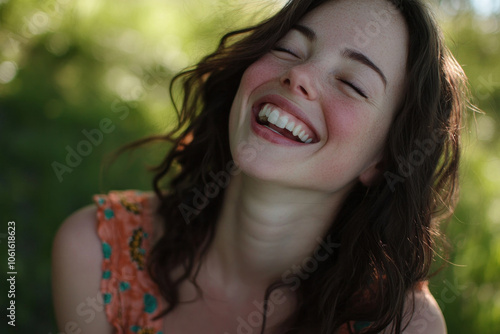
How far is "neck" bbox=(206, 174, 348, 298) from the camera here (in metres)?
1.60

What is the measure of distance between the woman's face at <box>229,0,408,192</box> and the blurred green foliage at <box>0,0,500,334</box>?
1.62ft

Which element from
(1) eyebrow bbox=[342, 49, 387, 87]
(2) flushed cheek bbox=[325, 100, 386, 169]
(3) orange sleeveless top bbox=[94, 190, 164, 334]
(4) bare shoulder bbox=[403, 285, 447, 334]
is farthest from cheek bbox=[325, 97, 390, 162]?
(3) orange sleeveless top bbox=[94, 190, 164, 334]

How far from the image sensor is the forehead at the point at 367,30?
1.48 m

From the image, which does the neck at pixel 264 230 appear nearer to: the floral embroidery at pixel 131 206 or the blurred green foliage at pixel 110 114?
the floral embroidery at pixel 131 206

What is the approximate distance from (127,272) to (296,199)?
2.01 feet

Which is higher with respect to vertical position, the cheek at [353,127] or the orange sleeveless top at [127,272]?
the cheek at [353,127]

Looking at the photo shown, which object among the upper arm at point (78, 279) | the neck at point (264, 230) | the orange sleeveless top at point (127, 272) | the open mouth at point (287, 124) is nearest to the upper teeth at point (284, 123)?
the open mouth at point (287, 124)

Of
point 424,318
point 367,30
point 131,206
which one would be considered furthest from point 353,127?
point 131,206

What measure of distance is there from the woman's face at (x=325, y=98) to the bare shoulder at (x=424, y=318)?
469mm

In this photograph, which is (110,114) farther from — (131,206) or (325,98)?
(325,98)

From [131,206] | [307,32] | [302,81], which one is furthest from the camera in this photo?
[131,206]

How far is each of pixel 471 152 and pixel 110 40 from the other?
218cm

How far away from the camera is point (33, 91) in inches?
112

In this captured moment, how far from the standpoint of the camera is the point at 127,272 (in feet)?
5.83
